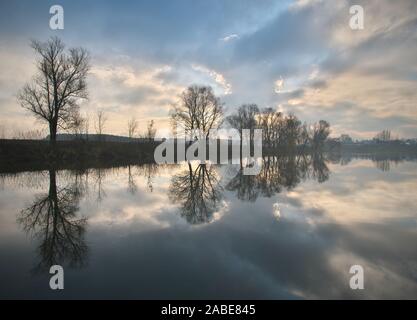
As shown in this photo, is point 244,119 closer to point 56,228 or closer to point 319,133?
point 319,133

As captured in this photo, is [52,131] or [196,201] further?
[52,131]

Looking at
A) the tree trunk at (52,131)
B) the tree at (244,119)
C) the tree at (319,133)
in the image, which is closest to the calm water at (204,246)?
the tree trunk at (52,131)

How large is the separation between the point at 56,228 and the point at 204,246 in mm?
3858

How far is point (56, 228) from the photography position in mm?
6934

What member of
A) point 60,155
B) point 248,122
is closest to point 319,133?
point 248,122

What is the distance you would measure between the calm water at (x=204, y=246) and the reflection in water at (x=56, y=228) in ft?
0.09

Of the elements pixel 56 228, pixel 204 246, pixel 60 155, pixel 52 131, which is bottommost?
pixel 204 246

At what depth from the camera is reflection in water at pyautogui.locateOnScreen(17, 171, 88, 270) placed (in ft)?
17.1

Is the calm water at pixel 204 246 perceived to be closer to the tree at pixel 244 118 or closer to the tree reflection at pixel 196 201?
the tree reflection at pixel 196 201

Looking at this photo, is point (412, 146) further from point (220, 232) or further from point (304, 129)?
point (220, 232)

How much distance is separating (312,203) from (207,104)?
156 ft

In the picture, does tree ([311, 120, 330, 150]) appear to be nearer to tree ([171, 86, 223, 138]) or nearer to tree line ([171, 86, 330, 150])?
tree line ([171, 86, 330, 150])

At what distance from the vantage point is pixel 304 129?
10794 centimetres
